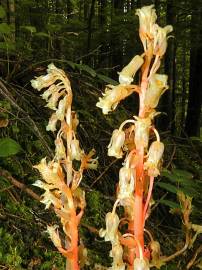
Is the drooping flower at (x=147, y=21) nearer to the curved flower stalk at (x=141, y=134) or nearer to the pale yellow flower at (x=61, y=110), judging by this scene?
the curved flower stalk at (x=141, y=134)

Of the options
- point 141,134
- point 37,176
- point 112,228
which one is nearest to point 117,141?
point 141,134

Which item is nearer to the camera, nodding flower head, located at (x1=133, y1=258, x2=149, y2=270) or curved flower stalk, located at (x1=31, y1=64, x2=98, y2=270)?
nodding flower head, located at (x1=133, y1=258, x2=149, y2=270)

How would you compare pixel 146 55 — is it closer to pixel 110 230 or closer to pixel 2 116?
pixel 110 230

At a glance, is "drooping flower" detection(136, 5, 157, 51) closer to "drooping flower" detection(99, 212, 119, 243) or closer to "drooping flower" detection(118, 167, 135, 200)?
"drooping flower" detection(118, 167, 135, 200)

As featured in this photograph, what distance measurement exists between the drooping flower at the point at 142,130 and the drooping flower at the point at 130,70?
0.31 feet

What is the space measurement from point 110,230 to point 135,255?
0.29 ft

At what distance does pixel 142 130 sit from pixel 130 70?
144mm

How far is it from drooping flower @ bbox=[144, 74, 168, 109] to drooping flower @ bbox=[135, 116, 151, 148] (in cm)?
4

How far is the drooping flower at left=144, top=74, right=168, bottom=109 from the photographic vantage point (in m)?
0.87

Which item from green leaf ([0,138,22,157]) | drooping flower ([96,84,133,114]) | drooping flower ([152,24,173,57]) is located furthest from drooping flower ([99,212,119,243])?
green leaf ([0,138,22,157])

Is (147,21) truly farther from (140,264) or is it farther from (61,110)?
(140,264)

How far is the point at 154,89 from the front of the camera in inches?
34.3

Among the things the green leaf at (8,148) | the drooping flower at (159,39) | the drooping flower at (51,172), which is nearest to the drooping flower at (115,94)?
the drooping flower at (159,39)

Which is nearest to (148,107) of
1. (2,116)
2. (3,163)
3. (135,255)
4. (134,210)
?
(134,210)
